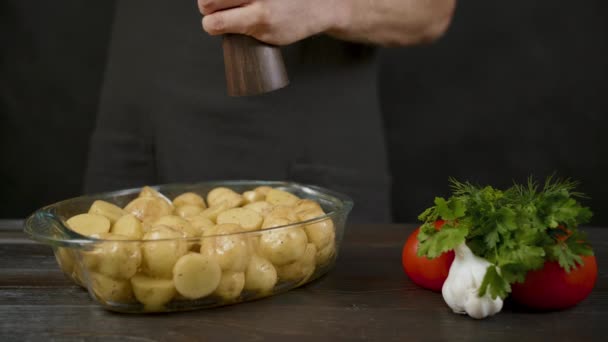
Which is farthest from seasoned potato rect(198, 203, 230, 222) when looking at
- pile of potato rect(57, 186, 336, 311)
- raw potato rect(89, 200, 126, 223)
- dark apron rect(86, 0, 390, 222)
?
dark apron rect(86, 0, 390, 222)

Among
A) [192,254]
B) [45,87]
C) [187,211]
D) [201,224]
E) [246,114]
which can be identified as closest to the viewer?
[192,254]

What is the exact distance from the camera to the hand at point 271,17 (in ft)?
3.40

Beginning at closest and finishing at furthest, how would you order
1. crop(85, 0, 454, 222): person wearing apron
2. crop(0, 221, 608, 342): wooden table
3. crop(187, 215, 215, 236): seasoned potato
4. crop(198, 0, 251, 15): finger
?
crop(0, 221, 608, 342): wooden table → crop(187, 215, 215, 236): seasoned potato → crop(198, 0, 251, 15): finger → crop(85, 0, 454, 222): person wearing apron

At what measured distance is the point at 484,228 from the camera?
78 centimetres

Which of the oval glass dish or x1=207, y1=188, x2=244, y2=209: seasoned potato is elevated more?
x1=207, y1=188, x2=244, y2=209: seasoned potato

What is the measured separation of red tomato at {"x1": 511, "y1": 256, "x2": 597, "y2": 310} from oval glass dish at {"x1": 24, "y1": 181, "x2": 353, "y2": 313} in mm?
244

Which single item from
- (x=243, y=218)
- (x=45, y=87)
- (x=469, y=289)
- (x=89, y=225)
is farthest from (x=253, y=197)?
(x=45, y=87)

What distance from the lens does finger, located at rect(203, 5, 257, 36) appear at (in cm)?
102

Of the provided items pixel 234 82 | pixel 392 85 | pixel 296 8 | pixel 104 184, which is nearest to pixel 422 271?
pixel 234 82

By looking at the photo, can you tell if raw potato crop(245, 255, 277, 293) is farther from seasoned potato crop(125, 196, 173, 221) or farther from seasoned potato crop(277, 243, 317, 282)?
seasoned potato crop(125, 196, 173, 221)

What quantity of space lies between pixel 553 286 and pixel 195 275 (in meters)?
0.39

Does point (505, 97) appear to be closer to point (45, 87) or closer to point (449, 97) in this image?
point (449, 97)

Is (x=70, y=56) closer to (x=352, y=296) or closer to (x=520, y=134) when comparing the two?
(x=520, y=134)

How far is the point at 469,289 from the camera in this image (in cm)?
→ 76
